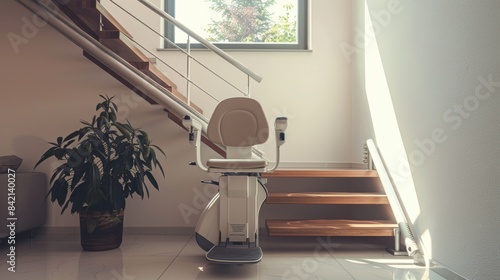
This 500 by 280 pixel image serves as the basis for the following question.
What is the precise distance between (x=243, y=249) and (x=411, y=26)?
6.46 ft

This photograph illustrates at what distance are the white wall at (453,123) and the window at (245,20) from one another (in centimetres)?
138

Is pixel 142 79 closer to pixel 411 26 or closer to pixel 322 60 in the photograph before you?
pixel 322 60

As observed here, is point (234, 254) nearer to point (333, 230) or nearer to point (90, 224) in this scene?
point (333, 230)

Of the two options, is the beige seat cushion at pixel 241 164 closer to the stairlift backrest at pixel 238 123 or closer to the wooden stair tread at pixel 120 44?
the stairlift backrest at pixel 238 123

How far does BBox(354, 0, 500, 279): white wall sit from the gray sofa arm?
3.01 metres

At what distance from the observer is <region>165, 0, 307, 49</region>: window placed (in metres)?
4.11

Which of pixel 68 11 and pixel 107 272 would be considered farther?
pixel 68 11

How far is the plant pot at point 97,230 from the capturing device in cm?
290

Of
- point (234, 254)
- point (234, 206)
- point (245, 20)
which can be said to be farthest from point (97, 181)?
point (245, 20)

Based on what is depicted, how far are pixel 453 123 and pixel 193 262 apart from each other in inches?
74.4

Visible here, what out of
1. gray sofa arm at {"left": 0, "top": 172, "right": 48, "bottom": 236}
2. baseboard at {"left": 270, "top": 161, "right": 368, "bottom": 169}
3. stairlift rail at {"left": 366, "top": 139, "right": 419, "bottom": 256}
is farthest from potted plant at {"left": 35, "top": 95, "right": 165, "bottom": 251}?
stairlift rail at {"left": 366, "top": 139, "right": 419, "bottom": 256}

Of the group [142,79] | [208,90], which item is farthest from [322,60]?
[142,79]

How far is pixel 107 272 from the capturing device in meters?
2.37

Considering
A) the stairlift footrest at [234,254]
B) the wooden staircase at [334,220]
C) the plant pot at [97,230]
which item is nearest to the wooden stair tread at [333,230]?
the wooden staircase at [334,220]
